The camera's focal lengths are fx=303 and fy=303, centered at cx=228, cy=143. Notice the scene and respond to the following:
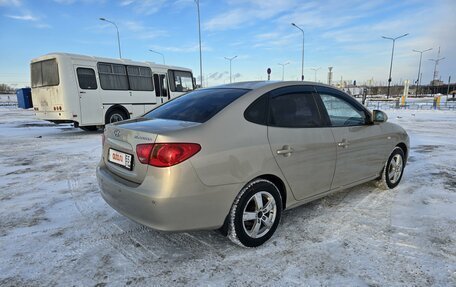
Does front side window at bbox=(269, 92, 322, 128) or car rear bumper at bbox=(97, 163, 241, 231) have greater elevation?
→ front side window at bbox=(269, 92, 322, 128)

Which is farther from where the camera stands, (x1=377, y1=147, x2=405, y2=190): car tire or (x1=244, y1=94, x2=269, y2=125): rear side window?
(x1=377, y1=147, x2=405, y2=190): car tire

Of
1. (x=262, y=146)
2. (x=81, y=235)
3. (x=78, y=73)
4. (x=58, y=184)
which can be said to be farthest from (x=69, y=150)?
(x=262, y=146)

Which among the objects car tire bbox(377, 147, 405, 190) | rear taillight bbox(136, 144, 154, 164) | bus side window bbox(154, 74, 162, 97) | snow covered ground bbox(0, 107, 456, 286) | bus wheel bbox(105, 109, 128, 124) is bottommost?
snow covered ground bbox(0, 107, 456, 286)

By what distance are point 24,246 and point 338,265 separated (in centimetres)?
302

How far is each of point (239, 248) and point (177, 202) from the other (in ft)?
3.08

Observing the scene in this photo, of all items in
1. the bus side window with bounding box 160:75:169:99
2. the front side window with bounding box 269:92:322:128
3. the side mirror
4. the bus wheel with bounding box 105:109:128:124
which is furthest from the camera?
the bus side window with bounding box 160:75:169:99

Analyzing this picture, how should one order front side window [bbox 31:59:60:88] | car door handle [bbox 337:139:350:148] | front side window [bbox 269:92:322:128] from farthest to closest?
1. front side window [bbox 31:59:60:88]
2. car door handle [bbox 337:139:350:148]
3. front side window [bbox 269:92:322:128]

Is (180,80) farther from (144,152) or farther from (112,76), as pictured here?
(144,152)

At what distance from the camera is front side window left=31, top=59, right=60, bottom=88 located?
10617 millimetres

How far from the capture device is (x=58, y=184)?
16.4ft

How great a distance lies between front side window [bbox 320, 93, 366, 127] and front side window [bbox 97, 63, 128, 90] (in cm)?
1009

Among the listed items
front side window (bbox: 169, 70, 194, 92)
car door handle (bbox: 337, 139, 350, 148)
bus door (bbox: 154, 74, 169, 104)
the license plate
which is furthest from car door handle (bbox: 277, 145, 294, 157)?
front side window (bbox: 169, 70, 194, 92)

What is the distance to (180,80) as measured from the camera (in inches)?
574

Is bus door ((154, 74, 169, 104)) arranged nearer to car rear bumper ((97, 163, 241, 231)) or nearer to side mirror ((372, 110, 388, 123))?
side mirror ((372, 110, 388, 123))
